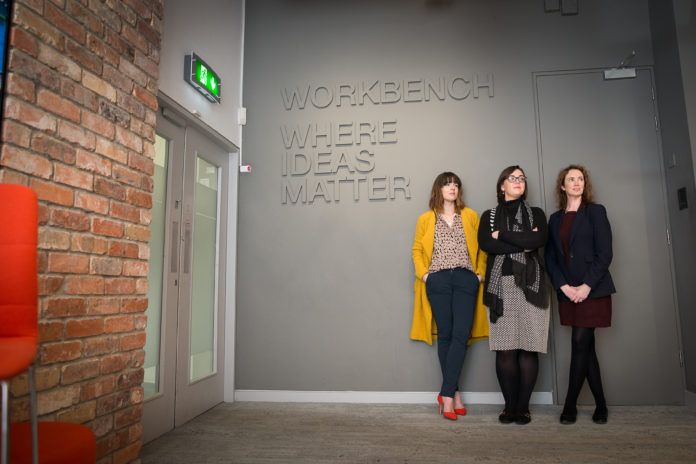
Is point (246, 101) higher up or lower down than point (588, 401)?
higher up

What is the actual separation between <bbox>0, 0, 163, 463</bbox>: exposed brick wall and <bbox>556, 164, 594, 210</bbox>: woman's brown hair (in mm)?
2589

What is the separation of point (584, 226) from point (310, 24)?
259cm

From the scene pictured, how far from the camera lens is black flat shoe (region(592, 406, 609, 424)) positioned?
2.80 m

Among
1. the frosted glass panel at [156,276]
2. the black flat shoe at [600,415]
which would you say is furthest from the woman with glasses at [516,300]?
the frosted glass panel at [156,276]

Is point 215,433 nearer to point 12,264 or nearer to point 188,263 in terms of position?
point 188,263

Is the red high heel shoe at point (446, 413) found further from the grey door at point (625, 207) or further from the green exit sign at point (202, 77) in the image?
the green exit sign at point (202, 77)

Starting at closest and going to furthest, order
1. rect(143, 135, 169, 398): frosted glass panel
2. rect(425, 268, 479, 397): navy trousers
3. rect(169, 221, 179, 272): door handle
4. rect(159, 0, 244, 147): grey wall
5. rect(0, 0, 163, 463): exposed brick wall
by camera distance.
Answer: rect(0, 0, 163, 463): exposed brick wall → rect(143, 135, 169, 398): frosted glass panel → rect(159, 0, 244, 147): grey wall → rect(169, 221, 179, 272): door handle → rect(425, 268, 479, 397): navy trousers

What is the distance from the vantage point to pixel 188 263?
2986mm

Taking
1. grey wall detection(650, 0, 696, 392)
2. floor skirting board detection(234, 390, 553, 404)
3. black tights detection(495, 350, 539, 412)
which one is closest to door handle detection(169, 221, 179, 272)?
floor skirting board detection(234, 390, 553, 404)

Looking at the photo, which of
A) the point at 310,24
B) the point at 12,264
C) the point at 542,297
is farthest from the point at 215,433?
the point at 310,24

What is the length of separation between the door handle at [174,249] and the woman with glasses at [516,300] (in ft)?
6.35

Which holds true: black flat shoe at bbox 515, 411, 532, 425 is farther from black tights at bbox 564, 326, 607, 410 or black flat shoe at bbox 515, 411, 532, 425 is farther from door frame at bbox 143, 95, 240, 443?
door frame at bbox 143, 95, 240, 443

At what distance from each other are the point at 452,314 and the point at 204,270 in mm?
1732

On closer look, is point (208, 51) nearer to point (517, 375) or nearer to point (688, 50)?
point (517, 375)
